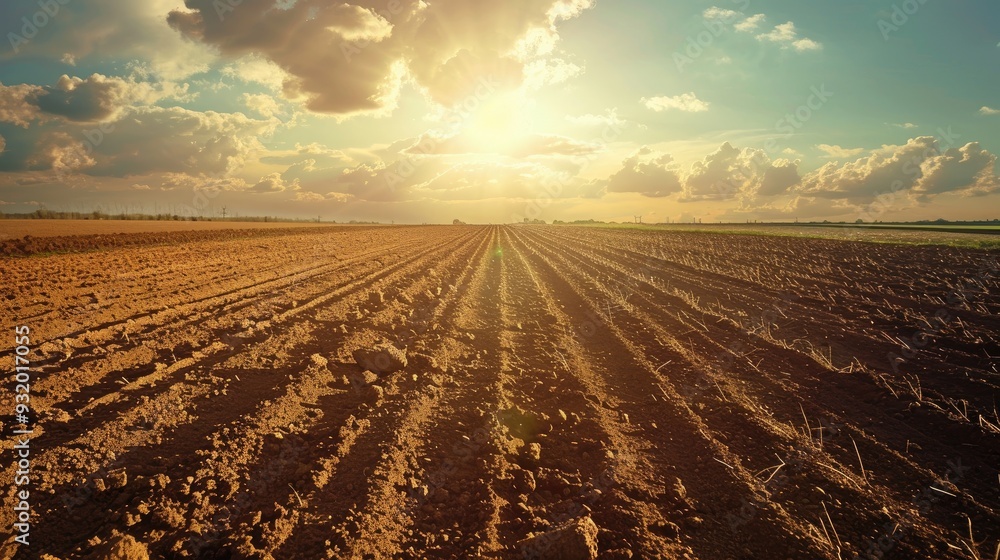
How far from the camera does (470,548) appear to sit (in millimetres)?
2570

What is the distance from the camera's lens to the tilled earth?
2.69 metres

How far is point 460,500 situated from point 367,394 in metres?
2.03

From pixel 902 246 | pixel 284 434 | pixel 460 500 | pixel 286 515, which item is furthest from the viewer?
pixel 902 246

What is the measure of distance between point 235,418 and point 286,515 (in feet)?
5.21

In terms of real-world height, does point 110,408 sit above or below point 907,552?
above

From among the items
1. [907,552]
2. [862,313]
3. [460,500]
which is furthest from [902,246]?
[460,500]

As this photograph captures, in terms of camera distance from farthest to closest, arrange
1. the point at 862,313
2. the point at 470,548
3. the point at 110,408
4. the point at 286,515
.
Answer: the point at 862,313 → the point at 110,408 → the point at 286,515 → the point at 470,548

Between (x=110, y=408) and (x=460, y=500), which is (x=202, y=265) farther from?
(x=460, y=500)

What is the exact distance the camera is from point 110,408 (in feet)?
13.2

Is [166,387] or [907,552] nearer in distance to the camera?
[907,552]

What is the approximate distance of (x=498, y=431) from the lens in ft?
13.1

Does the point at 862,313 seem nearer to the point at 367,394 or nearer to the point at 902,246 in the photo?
the point at 367,394

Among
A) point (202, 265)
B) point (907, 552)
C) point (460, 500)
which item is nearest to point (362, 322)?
point (460, 500)

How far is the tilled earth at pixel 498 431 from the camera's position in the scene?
2689 millimetres
